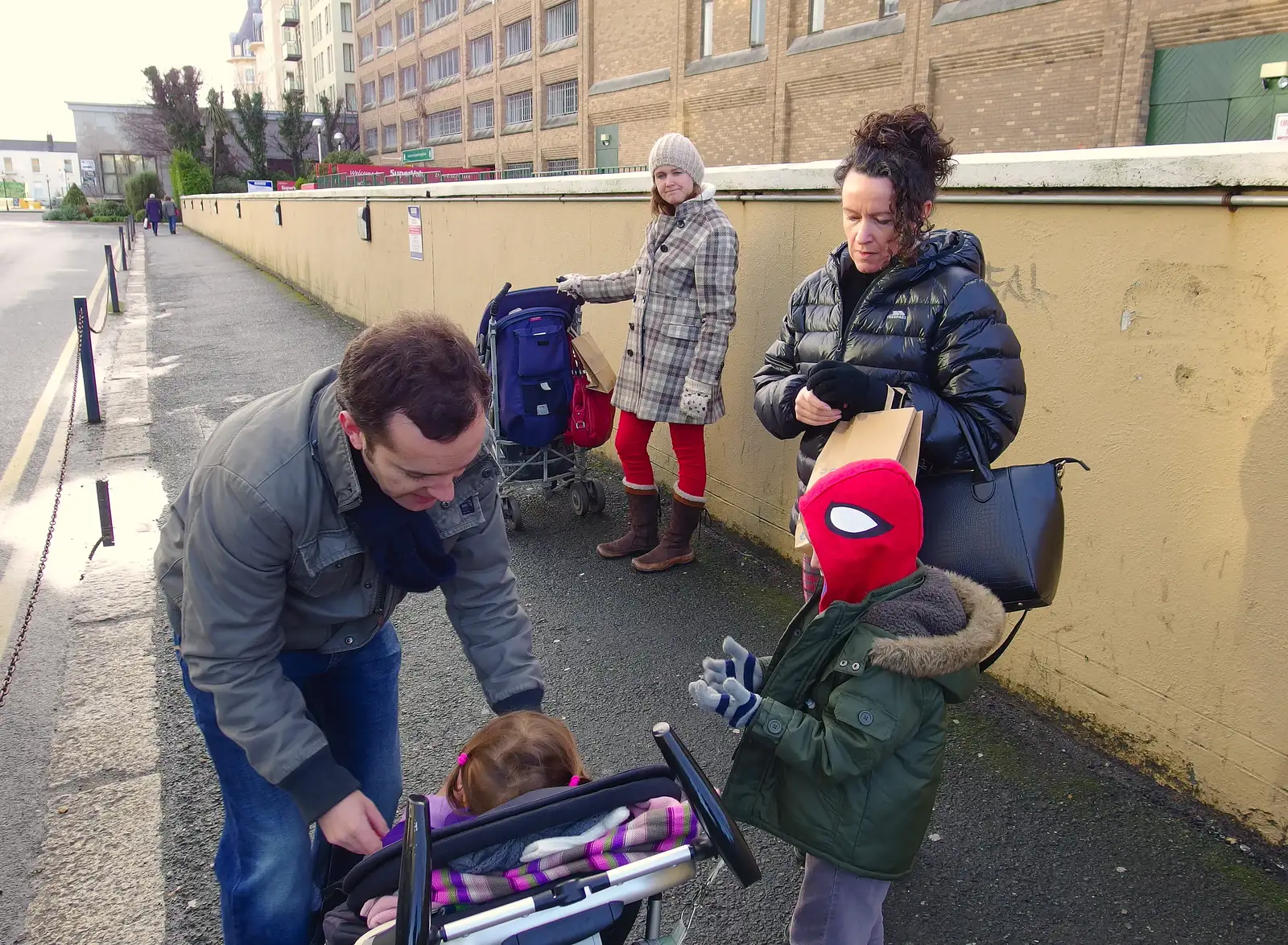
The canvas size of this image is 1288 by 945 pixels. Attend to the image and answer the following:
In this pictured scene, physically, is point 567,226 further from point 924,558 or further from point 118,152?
point 118,152

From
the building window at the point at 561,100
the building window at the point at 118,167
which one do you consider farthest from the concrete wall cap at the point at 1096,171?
the building window at the point at 118,167

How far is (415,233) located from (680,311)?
291 inches

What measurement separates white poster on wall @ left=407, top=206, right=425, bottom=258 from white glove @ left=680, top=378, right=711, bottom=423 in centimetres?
727

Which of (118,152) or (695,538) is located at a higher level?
(118,152)

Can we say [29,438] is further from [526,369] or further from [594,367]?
[594,367]

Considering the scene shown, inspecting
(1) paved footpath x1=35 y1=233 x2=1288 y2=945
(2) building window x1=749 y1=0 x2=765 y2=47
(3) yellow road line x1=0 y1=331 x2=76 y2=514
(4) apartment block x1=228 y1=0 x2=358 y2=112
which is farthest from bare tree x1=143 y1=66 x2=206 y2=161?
(1) paved footpath x1=35 y1=233 x2=1288 y2=945

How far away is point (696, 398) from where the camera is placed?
477 cm

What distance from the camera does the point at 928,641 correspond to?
2.04 meters

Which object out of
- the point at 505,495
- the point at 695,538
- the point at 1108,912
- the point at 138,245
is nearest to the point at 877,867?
the point at 1108,912

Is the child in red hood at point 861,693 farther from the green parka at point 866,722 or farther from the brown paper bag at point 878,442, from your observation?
the brown paper bag at point 878,442

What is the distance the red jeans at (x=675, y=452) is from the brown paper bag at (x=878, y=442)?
7.83ft

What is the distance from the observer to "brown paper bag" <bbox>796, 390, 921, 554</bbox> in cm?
240

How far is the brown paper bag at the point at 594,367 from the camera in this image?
5465 mm

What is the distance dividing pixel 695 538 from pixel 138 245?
3855cm
